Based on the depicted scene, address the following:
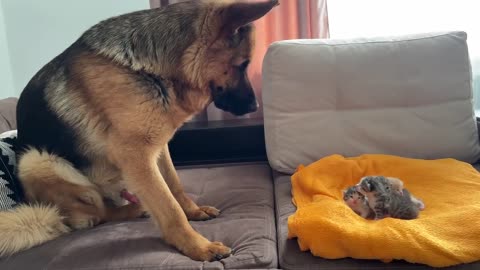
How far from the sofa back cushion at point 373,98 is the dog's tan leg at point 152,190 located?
30.1 inches

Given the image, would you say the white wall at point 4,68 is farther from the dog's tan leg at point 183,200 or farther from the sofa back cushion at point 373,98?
the sofa back cushion at point 373,98

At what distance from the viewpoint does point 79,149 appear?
1.51 meters

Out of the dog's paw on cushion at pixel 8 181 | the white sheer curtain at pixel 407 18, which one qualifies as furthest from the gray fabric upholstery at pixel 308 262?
the white sheer curtain at pixel 407 18

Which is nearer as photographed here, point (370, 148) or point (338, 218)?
point (338, 218)

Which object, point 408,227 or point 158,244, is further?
point 158,244

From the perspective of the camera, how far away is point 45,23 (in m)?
2.68

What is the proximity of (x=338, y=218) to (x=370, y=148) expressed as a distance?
79 centimetres

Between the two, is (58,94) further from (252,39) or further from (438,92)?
(438,92)

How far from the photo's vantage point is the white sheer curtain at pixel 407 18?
Result: 233 centimetres

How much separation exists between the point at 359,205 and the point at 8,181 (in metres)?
1.25

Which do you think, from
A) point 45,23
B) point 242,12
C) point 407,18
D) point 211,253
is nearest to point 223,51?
point 242,12

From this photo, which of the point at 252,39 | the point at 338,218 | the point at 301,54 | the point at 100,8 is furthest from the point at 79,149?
the point at 100,8

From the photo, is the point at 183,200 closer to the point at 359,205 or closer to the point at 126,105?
the point at 126,105

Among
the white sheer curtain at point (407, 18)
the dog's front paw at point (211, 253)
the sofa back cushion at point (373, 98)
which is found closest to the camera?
the dog's front paw at point (211, 253)
